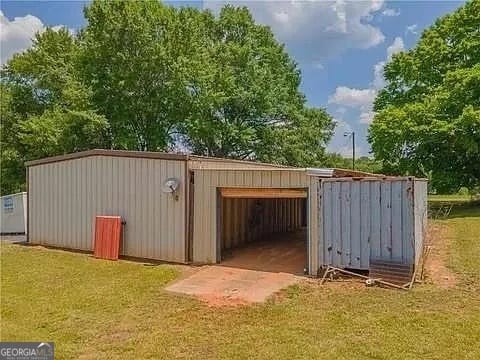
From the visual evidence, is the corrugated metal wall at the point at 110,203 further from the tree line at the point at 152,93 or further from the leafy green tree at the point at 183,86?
the leafy green tree at the point at 183,86

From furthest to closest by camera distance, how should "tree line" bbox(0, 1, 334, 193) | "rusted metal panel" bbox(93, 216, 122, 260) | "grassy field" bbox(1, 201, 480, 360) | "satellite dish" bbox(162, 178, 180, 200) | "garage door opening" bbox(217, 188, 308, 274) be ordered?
"tree line" bbox(0, 1, 334, 193), "rusted metal panel" bbox(93, 216, 122, 260), "satellite dish" bbox(162, 178, 180, 200), "garage door opening" bbox(217, 188, 308, 274), "grassy field" bbox(1, 201, 480, 360)

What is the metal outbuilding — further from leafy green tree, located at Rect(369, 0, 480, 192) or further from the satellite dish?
leafy green tree, located at Rect(369, 0, 480, 192)

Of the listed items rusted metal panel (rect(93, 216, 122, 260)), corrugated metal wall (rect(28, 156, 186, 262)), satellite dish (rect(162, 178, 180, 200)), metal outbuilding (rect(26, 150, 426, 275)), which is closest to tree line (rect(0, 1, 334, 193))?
corrugated metal wall (rect(28, 156, 186, 262))

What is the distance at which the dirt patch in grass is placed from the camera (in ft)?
24.6

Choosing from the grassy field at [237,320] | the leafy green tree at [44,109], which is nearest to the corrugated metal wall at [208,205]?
the grassy field at [237,320]

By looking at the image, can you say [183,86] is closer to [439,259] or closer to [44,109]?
[44,109]

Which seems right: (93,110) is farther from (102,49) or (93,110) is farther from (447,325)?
(447,325)

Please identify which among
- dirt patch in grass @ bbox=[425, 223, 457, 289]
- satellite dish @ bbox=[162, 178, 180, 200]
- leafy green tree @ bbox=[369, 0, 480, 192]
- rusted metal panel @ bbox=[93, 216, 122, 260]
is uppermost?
leafy green tree @ bbox=[369, 0, 480, 192]

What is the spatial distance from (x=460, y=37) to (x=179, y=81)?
1356cm

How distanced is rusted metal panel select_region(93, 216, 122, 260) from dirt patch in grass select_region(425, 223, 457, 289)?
6.40m

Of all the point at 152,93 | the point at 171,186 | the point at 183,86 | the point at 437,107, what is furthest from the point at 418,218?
the point at 152,93

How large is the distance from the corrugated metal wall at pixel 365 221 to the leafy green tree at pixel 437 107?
12194 millimetres

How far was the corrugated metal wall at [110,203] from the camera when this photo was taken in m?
9.41

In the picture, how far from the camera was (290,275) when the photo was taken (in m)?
8.16
